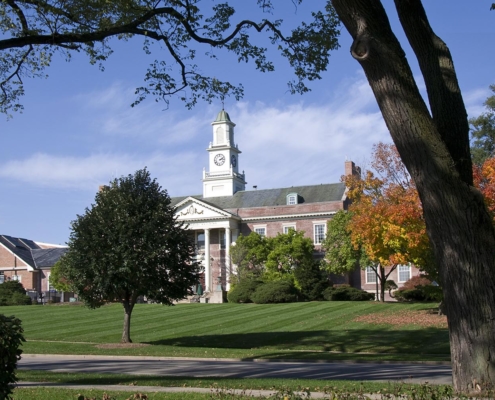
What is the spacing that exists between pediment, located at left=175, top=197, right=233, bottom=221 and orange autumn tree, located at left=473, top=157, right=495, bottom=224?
36.5 m

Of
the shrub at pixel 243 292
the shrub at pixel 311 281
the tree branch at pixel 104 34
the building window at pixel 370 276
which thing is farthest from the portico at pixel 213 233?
the tree branch at pixel 104 34

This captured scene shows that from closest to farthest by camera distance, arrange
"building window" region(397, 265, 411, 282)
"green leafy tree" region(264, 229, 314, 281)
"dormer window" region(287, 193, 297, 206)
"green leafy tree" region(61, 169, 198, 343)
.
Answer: "green leafy tree" region(61, 169, 198, 343), "green leafy tree" region(264, 229, 314, 281), "building window" region(397, 265, 411, 282), "dormer window" region(287, 193, 297, 206)

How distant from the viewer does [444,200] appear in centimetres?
770

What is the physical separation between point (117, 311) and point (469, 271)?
36.7m

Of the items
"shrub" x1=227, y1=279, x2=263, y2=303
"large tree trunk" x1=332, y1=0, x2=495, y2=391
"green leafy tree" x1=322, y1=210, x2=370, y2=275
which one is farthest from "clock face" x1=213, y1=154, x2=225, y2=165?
"large tree trunk" x1=332, y1=0, x2=495, y2=391

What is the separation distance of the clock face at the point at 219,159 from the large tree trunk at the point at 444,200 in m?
65.5

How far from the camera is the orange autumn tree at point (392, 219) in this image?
1164 inches

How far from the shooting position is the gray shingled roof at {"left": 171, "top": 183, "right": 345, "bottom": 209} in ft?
211

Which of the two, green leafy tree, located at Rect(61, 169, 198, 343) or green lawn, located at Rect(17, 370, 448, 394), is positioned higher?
green leafy tree, located at Rect(61, 169, 198, 343)

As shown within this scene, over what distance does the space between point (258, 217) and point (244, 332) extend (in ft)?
115

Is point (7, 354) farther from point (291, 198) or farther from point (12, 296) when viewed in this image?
point (291, 198)

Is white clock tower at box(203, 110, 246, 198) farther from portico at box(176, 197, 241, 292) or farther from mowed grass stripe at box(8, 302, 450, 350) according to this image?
mowed grass stripe at box(8, 302, 450, 350)

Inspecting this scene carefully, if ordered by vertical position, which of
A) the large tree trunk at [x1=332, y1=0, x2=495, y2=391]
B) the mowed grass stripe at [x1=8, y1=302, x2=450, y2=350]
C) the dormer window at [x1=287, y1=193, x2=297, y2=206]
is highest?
the dormer window at [x1=287, y1=193, x2=297, y2=206]

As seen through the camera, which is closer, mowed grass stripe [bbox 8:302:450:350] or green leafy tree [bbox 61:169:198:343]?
green leafy tree [bbox 61:169:198:343]
